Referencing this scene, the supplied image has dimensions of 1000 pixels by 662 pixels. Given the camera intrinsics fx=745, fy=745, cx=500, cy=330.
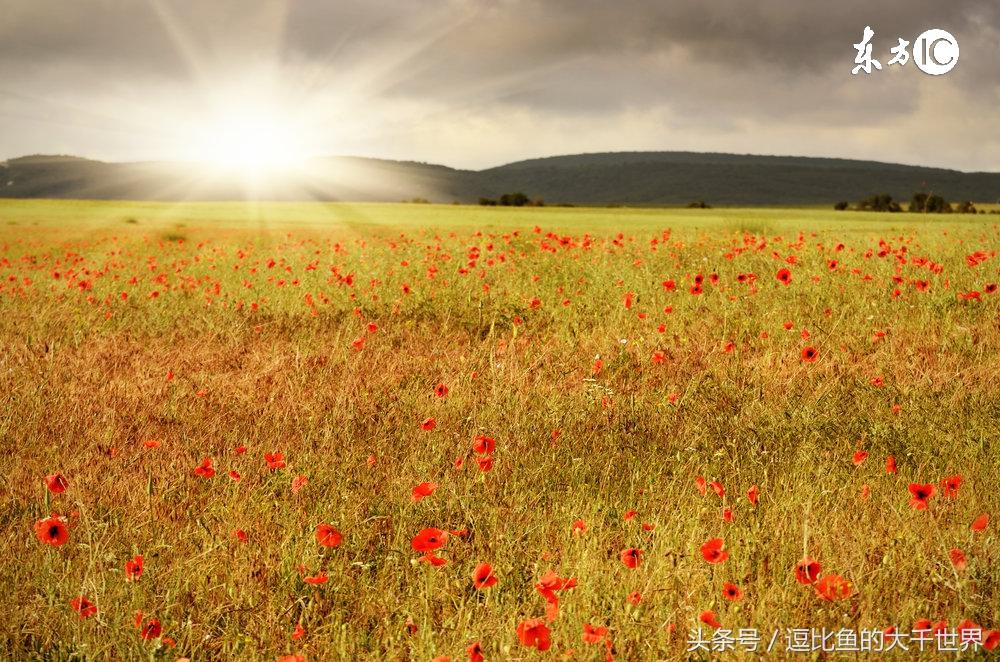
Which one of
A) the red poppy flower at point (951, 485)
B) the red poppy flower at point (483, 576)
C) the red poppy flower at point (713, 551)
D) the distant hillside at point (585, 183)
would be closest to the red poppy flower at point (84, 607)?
the red poppy flower at point (483, 576)

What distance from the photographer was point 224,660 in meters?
2.16

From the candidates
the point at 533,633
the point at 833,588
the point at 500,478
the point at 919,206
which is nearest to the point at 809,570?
the point at 833,588

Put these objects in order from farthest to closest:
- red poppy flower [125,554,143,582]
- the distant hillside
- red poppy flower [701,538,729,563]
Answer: the distant hillside < red poppy flower [125,554,143,582] < red poppy flower [701,538,729,563]

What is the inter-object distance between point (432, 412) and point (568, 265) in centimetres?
501

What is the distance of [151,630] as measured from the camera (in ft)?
6.73

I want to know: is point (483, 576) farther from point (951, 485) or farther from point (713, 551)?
point (951, 485)

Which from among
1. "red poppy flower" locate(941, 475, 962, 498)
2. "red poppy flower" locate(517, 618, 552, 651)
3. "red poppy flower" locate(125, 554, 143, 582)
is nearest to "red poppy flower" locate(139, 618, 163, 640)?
"red poppy flower" locate(125, 554, 143, 582)

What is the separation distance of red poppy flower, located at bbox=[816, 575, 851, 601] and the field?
2 centimetres

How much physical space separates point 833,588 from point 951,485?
947mm

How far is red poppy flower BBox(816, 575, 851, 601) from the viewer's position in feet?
6.57

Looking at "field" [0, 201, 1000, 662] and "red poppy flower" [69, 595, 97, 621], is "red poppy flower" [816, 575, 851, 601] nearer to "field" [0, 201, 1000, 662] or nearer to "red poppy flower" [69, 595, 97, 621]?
"field" [0, 201, 1000, 662]

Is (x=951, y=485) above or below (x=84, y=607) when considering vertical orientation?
above

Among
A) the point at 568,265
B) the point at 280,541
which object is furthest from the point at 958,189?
the point at 280,541

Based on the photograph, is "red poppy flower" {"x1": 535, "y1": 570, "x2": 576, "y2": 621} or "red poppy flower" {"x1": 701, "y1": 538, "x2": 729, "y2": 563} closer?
"red poppy flower" {"x1": 535, "y1": 570, "x2": 576, "y2": 621}
